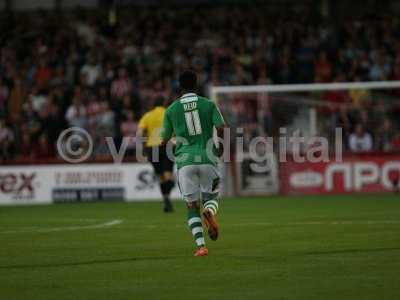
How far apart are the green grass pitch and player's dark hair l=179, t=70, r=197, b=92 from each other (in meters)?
2.06

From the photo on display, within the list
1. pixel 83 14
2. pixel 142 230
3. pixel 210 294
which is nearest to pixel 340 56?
pixel 83 14

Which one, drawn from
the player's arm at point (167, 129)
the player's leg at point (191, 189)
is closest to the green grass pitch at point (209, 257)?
the player's leg at point (191, 189)

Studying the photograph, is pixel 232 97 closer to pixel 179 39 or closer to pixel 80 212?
pixel 179 39

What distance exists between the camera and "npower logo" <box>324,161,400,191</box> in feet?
93.0

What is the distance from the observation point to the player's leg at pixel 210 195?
13.5 m

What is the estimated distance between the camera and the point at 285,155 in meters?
28.7

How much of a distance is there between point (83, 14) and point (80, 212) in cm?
1341

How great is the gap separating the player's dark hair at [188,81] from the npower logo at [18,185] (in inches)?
611

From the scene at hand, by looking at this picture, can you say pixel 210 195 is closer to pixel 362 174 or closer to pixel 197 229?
pixel 197 229

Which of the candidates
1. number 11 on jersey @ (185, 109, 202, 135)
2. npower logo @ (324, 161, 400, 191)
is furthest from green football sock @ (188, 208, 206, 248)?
npower logo @ (324, 161, 400, 191)

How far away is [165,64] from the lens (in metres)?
32.0

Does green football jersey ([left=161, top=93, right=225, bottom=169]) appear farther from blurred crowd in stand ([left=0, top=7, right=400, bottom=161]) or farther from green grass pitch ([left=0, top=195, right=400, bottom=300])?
blurred crowd in stand ([left=0, top=7, right=400, bottom=161])

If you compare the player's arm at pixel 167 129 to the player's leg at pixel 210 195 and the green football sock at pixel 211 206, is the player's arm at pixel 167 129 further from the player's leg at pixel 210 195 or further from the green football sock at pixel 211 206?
the green football sock at pixel 211 206

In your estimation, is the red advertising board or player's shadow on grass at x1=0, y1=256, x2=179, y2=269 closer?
player's shadow on grass at x1=0, y1=256, x2=179, y2=269
